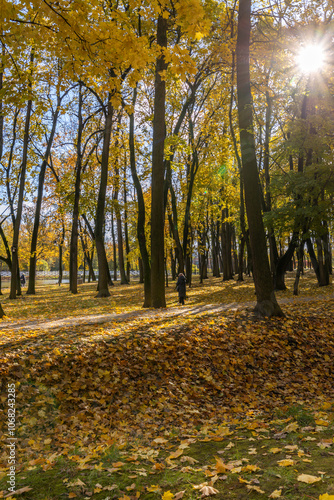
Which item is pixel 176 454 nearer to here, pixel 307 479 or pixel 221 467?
pixel 221 467

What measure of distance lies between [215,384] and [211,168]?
1658 cm

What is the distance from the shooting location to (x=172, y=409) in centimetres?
528

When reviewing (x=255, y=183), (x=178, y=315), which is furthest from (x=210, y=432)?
(x=255, y=183)

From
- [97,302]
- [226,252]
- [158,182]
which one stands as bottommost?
[97,302]

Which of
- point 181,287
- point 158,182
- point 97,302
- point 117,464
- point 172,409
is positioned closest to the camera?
point 117,464

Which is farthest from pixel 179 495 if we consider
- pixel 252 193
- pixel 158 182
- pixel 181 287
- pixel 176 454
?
Result: pixel 181 287

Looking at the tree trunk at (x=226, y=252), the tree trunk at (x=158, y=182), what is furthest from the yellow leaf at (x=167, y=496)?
the tree trunk at (x=226, y=252)

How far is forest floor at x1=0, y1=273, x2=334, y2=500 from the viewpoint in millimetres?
3119

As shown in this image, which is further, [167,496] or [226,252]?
[226,252]

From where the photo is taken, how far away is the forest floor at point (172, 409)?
312cm

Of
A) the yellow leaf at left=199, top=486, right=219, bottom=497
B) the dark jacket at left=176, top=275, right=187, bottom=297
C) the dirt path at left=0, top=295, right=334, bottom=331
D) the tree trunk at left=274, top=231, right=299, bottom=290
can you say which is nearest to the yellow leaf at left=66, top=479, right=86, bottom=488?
the yellow leaf at left=199, top=486, right=219, bottom=497

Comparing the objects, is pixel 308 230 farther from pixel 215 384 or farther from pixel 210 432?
pixel 210 432

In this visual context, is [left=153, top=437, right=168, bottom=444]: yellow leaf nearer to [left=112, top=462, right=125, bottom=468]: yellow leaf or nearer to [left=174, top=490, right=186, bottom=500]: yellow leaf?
[left=112, top=462, right=125, bottom=468]: yellow leaf

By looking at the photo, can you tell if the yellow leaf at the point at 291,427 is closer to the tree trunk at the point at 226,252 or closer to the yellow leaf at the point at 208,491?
the yellow leaf at the point at 208,491
